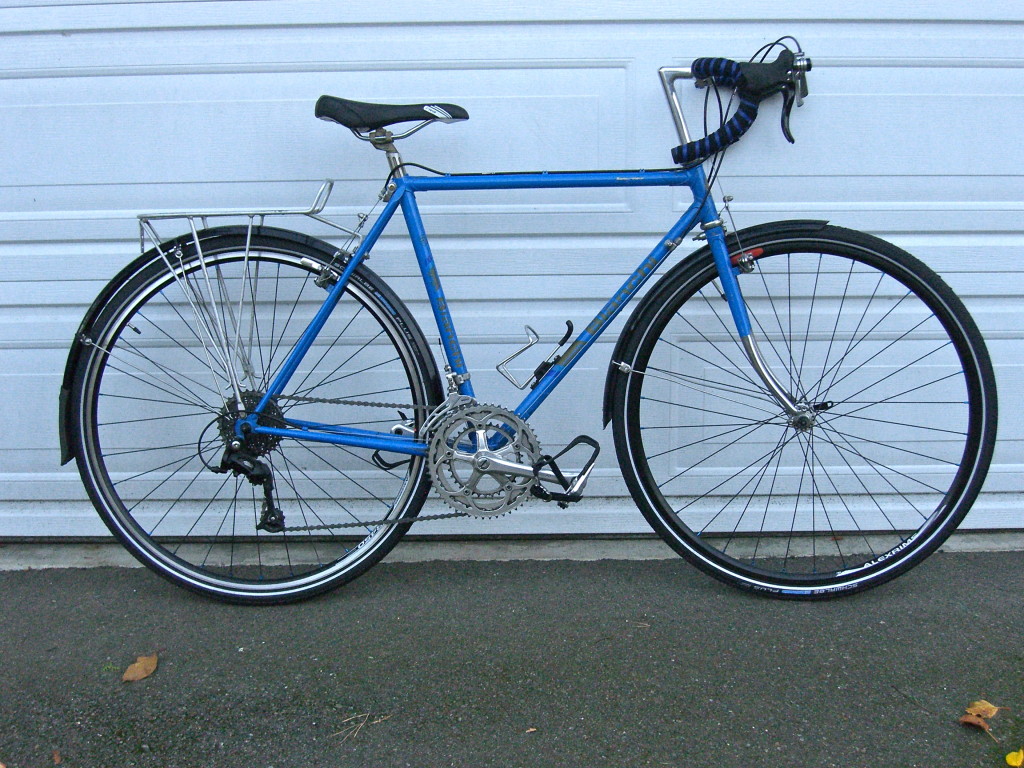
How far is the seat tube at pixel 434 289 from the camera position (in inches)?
89.5

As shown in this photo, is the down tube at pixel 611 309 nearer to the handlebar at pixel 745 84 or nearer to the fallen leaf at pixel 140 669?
the handlebar at pixel 745 84

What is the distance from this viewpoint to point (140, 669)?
2141mm

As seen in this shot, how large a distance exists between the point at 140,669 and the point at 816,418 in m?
2.14

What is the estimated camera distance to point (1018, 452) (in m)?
2.79

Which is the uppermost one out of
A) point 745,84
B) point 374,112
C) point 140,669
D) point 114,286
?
point 745,84

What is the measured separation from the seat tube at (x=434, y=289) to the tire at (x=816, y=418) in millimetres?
591

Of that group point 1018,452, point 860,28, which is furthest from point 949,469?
point 860,28

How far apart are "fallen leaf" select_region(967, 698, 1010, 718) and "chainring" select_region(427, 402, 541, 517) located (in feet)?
4.00

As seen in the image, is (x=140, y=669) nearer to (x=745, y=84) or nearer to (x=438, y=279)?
(x=438, y=279)

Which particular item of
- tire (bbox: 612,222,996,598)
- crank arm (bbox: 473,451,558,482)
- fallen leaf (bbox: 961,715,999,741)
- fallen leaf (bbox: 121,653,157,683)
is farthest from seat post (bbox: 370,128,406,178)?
fallen leaf (bbox: 961,715,999,741)

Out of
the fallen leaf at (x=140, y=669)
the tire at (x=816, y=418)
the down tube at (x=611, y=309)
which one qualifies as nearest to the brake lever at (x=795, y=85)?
the down tube at (x=611, y=309)

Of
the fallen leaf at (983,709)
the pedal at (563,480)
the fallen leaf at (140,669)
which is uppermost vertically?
the pedal at (563,480)

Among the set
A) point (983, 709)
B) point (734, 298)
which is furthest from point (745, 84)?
point (983, 709)

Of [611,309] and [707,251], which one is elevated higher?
[707,251]
